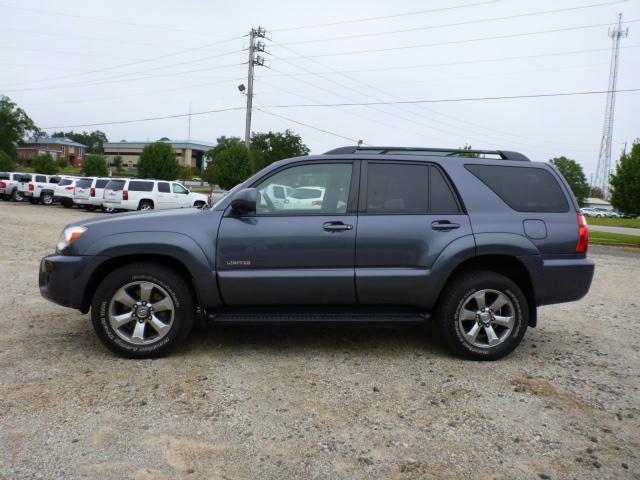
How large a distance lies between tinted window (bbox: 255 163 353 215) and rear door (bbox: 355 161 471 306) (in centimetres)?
19

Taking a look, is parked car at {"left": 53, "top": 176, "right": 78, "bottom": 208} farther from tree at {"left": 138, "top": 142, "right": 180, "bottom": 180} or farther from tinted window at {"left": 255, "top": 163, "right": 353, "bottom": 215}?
tinted window at {"left": 255, "top": 163, "right": 353, "bottom": 215}

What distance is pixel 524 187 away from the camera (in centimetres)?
483

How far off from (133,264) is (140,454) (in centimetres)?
186

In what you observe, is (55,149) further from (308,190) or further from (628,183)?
(308,190)

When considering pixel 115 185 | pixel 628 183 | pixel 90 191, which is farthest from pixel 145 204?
pixel 628 183

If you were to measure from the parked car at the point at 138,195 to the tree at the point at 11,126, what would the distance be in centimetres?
8271

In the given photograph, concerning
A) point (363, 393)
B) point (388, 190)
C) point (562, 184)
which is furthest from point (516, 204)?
point (363, 393)

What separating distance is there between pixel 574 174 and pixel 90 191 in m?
107

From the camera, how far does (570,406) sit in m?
3.75

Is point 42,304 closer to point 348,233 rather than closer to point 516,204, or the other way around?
point 348,233

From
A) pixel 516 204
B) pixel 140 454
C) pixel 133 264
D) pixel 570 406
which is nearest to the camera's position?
pixel 140 454

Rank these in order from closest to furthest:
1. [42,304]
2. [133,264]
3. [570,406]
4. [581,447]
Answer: [581,447] → [570,406] → [133,264] → [42,304]

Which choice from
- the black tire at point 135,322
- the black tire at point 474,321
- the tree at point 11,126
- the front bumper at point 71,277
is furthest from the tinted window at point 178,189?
the tree at point 11,126

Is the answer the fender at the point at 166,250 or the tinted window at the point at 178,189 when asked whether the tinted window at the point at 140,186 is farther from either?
the fender at the point at 166,250
